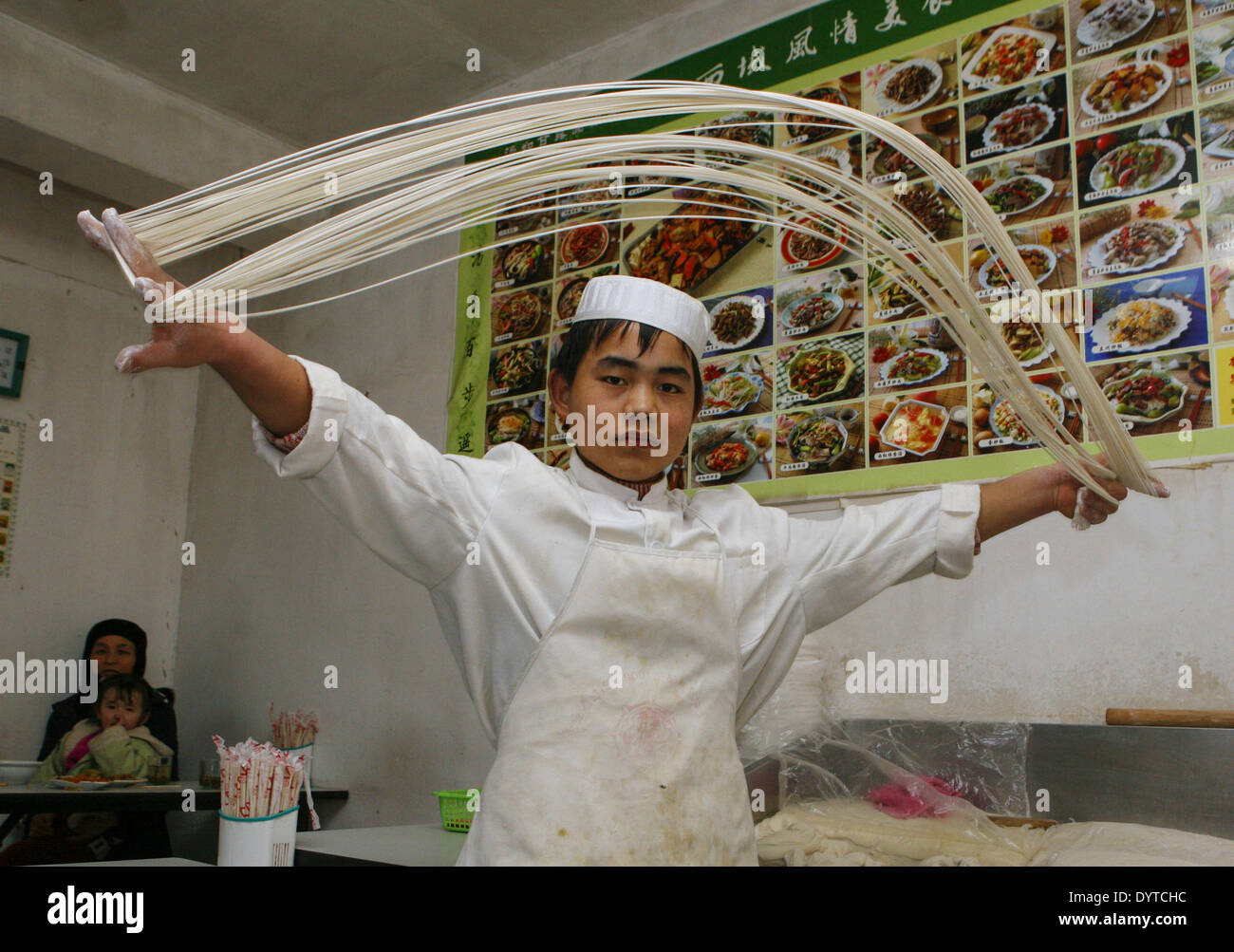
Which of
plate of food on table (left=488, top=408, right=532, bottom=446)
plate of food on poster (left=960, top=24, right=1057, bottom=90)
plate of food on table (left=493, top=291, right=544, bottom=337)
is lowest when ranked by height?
plate of food on table (left=488, top=408, right=532, bottom=446)

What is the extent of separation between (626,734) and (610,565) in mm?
218

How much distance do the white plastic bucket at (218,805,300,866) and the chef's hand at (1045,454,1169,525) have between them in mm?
1395

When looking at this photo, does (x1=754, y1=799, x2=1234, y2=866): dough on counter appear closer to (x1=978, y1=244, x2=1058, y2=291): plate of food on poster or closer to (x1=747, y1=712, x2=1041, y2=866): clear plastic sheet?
(x1=747, y1=712, x2=1041, y2=866): clear plastic sheet

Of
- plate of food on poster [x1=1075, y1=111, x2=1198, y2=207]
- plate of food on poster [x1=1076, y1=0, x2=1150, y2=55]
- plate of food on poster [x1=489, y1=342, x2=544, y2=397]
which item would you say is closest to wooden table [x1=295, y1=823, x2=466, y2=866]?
plate of food on poster [x1=489, y1=342, x2=544, y2=397]

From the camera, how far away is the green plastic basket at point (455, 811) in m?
2.64

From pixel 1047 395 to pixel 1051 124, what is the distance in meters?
0.64

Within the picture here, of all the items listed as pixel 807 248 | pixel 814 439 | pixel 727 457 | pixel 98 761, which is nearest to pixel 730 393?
pixel 727 457

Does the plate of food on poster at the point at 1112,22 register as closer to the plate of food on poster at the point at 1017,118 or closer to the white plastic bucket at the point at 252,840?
the plate of food on poster at the point at 1017,118

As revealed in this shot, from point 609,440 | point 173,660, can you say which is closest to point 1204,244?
point 609,440

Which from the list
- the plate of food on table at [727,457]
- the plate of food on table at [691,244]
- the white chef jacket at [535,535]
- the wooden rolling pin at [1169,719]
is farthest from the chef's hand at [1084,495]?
the plate of food on table at [691,244]

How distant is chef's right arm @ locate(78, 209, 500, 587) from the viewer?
3.30ft

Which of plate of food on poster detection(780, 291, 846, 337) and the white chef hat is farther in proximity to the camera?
plate of food on poster detection(780, 291, 846, 337)

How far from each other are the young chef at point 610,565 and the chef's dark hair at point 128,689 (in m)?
2.83

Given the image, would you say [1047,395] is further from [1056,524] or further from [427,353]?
[427,353]
